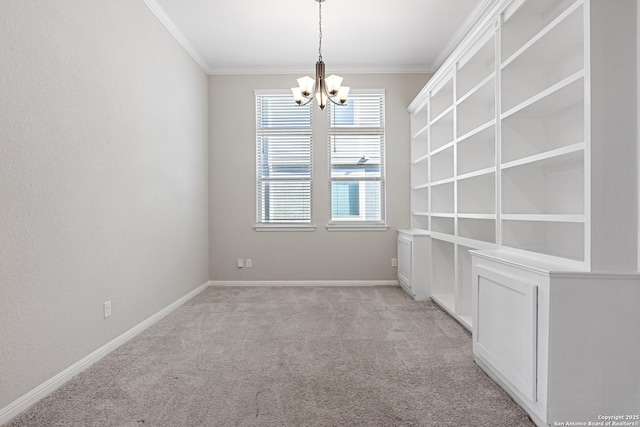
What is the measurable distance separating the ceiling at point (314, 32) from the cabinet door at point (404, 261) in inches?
94.5

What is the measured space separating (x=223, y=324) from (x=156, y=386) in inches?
50.7

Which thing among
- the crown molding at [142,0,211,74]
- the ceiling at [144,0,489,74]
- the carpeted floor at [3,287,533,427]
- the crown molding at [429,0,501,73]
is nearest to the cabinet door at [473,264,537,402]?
the carpeted floor at [3,287,533,427]

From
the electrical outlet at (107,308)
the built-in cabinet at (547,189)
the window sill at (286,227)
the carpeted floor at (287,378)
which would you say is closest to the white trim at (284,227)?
the window sill at (286,227)

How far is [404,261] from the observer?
4.99 metres

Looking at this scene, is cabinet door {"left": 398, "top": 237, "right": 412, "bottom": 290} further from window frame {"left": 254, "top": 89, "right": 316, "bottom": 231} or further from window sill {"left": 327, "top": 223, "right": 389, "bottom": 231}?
window frame {"left": 254, "top": 89, "right": 316, "bottom": 231}

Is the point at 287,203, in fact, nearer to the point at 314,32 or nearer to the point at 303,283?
the point at 303,283

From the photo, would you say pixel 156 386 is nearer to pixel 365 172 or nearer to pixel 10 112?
pixel 10 112

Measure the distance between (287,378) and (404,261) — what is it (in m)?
2.90

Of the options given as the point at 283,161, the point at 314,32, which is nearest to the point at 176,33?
the point at 314,32

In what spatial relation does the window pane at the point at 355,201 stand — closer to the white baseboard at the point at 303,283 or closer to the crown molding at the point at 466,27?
the white baseboard at the point at 303,283

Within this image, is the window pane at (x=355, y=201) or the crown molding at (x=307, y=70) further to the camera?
the window pane at (x=355, y=201)

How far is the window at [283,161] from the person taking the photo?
552cm

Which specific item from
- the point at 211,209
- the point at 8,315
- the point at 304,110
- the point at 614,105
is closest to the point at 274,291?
the point at 211,209

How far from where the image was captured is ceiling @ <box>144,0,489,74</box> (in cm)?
376
